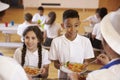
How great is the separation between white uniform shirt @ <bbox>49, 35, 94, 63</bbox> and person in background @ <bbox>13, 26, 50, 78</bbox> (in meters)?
0.11

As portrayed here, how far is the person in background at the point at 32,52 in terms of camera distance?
210 cm

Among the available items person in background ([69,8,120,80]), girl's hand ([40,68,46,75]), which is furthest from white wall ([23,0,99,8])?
person in background ([69,8,120,80])

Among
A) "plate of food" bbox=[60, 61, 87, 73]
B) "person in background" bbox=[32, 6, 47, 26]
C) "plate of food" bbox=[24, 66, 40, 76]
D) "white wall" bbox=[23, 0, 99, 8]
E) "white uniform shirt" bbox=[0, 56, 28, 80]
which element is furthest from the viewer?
"white wall" bbox=[23, 0, 99, 8]

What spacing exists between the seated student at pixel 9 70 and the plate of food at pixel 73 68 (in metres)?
0.95

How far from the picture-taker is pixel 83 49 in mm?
2219

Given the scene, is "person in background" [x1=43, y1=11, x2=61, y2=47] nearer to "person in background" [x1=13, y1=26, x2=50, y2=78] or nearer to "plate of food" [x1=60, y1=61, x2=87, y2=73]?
"person in background" [x1=13, y1=26, x2=50, y2=78]

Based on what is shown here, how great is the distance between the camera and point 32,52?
214 centimetres

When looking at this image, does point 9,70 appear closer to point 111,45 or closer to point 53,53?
point 111,45

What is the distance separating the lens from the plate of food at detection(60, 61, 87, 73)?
6.50 feet

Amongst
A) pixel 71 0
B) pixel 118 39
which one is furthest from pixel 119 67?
pixel 71 0

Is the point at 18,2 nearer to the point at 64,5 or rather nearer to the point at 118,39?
the point at 64,5

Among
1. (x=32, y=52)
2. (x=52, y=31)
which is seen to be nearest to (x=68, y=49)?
(x=32, y=52)

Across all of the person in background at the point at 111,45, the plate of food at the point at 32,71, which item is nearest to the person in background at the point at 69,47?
the plate of food at the point at 32,71

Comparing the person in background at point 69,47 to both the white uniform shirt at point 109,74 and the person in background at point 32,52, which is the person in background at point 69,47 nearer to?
the person in background at point 32,52
